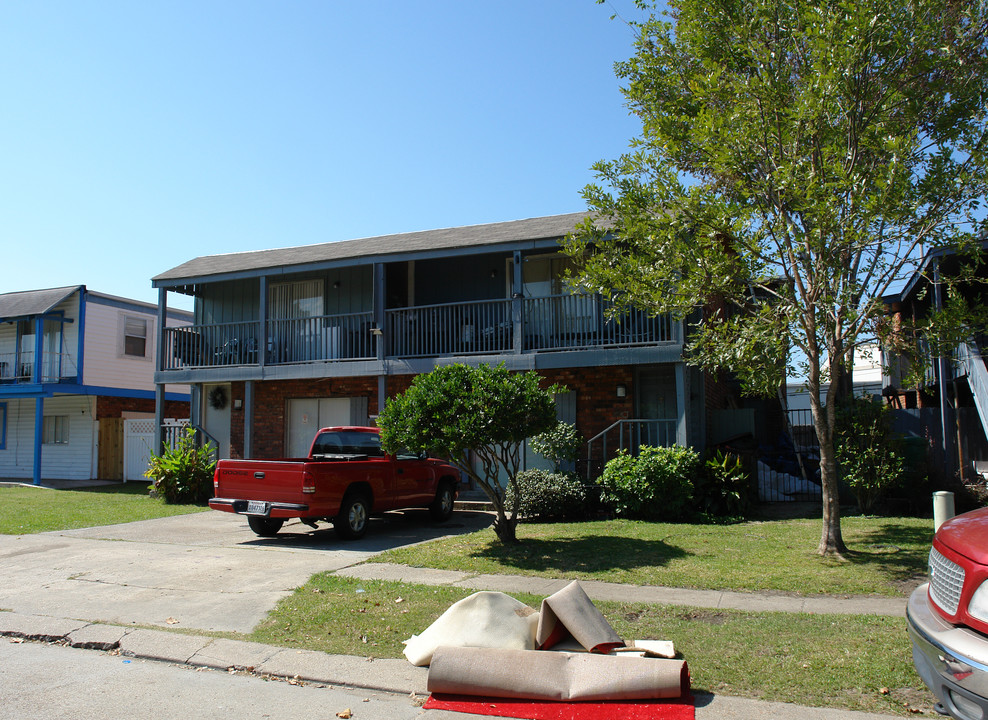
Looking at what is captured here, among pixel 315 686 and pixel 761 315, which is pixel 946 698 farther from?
pixel 761 315

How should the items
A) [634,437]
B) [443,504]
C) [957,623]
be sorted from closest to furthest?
1. [957,623]
2. [443,504]
3. [634,437]

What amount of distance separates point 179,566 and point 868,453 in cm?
968

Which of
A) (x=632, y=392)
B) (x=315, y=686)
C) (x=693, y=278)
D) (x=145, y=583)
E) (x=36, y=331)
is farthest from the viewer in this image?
(x=36, y=331)

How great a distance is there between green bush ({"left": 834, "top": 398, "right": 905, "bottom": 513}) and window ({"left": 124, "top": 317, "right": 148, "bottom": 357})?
831 inches

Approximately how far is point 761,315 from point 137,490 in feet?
53.5

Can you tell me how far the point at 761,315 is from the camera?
880 centimetres

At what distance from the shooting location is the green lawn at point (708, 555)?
754 cm

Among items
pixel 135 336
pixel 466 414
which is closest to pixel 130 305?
pixel 135 336

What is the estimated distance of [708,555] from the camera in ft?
28.9

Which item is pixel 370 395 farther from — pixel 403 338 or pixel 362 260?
pixel 362 260

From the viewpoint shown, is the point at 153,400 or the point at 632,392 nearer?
the point at 632,392

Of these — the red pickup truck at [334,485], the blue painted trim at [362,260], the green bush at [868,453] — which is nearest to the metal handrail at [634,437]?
the green bush at [868,453]

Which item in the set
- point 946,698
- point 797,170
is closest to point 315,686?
point 946,698

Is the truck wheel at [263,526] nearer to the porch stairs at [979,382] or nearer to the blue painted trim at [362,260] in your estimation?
the blue painted trim at [362,260]
